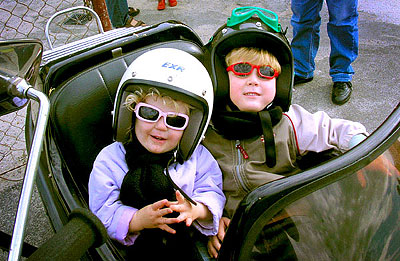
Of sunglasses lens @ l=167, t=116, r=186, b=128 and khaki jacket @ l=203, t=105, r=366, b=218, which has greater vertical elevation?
sunglasses lens @ l=167, t=116, r=186, b=128

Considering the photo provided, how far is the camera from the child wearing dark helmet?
1747 mm

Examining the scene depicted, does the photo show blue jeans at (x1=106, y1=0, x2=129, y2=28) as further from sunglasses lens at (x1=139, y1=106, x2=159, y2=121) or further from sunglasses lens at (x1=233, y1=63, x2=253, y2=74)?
sunglasses lens at (x1=139, y1=106, x2=159, y2=121)

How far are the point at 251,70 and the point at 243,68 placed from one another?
0.04 meters

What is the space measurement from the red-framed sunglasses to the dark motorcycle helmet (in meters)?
0.08

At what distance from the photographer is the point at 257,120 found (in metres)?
1.76

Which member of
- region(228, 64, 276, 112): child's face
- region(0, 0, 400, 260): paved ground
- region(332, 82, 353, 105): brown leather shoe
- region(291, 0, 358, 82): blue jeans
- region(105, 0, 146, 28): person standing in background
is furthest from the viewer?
region(105, 0, 146, 28): person standing in background

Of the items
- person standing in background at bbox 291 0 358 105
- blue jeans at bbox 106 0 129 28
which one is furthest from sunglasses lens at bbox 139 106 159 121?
blue jeans at bbox 106 0 129 28

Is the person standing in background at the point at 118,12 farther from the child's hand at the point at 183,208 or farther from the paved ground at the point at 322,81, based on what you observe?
the child's hand at the point at 183,208

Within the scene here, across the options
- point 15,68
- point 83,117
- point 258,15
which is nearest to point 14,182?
point 83,117

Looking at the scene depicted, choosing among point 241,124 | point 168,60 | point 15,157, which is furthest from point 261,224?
point 15,157

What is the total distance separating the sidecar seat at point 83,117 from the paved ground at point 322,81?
1100mm

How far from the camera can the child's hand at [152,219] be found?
4.64ft

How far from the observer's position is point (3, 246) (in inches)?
64.2

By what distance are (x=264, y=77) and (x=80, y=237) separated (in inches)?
48.5
